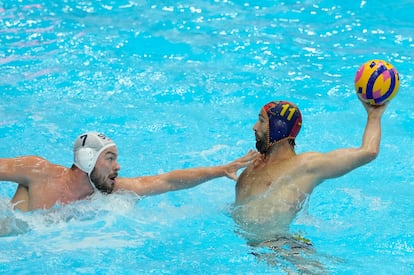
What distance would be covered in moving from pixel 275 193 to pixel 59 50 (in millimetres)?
5439

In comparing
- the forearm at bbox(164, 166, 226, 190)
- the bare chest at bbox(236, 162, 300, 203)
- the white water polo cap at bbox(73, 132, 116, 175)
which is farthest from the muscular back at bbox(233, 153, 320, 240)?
the white water polo cap at bbox(73, 132, 116, 175)

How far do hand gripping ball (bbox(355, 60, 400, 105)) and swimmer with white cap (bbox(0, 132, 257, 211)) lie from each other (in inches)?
38.8

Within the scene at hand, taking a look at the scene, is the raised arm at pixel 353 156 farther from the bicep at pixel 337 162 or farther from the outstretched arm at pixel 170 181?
the outstretched arm at pixel 170 181

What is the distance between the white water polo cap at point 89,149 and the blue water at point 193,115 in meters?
0.35

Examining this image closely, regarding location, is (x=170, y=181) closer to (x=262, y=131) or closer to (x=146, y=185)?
(x=146, y=185)

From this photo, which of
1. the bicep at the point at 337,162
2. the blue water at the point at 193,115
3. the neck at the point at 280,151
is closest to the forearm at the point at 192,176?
the blue water at the point at 193,115

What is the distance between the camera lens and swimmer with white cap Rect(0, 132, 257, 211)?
20.5 feet

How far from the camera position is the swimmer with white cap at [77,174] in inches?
246

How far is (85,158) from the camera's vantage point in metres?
6.24

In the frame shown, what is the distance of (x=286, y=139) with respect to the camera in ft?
20.2

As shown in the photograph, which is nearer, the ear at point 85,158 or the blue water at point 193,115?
the ear at point 85,158

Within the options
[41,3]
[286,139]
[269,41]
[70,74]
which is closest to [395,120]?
[269,41]

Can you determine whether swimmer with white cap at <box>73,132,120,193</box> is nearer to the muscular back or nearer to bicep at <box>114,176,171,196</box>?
bicep at <box>114,176,171,196</box>

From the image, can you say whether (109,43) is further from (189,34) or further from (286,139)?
(286,139)
